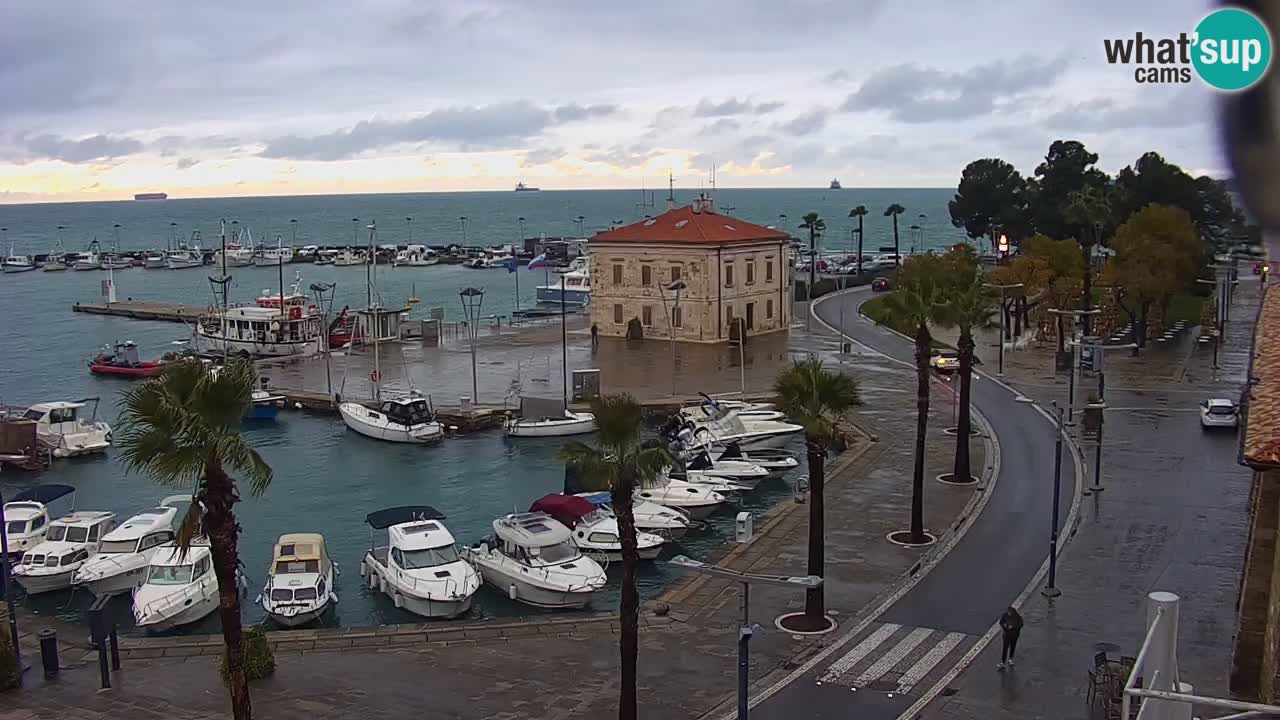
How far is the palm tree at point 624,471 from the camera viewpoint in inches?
Result: 792

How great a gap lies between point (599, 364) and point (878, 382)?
1737cm

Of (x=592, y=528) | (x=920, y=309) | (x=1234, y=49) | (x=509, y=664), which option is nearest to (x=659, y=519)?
(x=592, y=528)

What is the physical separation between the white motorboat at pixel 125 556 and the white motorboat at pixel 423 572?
19.9 ft

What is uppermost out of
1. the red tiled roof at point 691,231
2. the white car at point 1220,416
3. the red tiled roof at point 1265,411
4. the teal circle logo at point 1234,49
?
the teal circle logo at point 1234,49

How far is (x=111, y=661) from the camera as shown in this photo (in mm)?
24797

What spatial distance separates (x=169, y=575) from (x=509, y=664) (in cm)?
1181

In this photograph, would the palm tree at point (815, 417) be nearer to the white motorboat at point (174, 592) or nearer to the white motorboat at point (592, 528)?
the white motorboat at point (592, 528)

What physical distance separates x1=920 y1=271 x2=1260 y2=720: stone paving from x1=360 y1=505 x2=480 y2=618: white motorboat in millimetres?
13270

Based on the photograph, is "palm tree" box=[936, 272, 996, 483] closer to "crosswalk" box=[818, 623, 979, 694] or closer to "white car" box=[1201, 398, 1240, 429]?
"crosswalk" box=[818, 623, 979, 694]

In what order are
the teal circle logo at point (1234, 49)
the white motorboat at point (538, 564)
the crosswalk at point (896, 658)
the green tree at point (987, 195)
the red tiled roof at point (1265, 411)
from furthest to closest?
the green tree at point (987, 195), the white motorboat at point (538, 564), the crosswalk at point (896, 658), the red tiled roof at point (1265, 411), the teal circle logo at point (1234, 49)

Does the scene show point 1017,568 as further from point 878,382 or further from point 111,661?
point 878,382

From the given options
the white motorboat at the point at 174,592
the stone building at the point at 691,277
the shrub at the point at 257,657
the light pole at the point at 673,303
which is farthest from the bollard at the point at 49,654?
the stone building at the point at 691,277

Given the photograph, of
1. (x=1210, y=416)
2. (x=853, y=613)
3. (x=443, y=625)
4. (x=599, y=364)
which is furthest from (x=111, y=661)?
(x=599, y=364)

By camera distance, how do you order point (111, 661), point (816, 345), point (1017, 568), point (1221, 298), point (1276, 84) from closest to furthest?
point (1276, 84) → point (111, 661) → point (1017, 568) → point (816, 345) → point (1221, 298)
